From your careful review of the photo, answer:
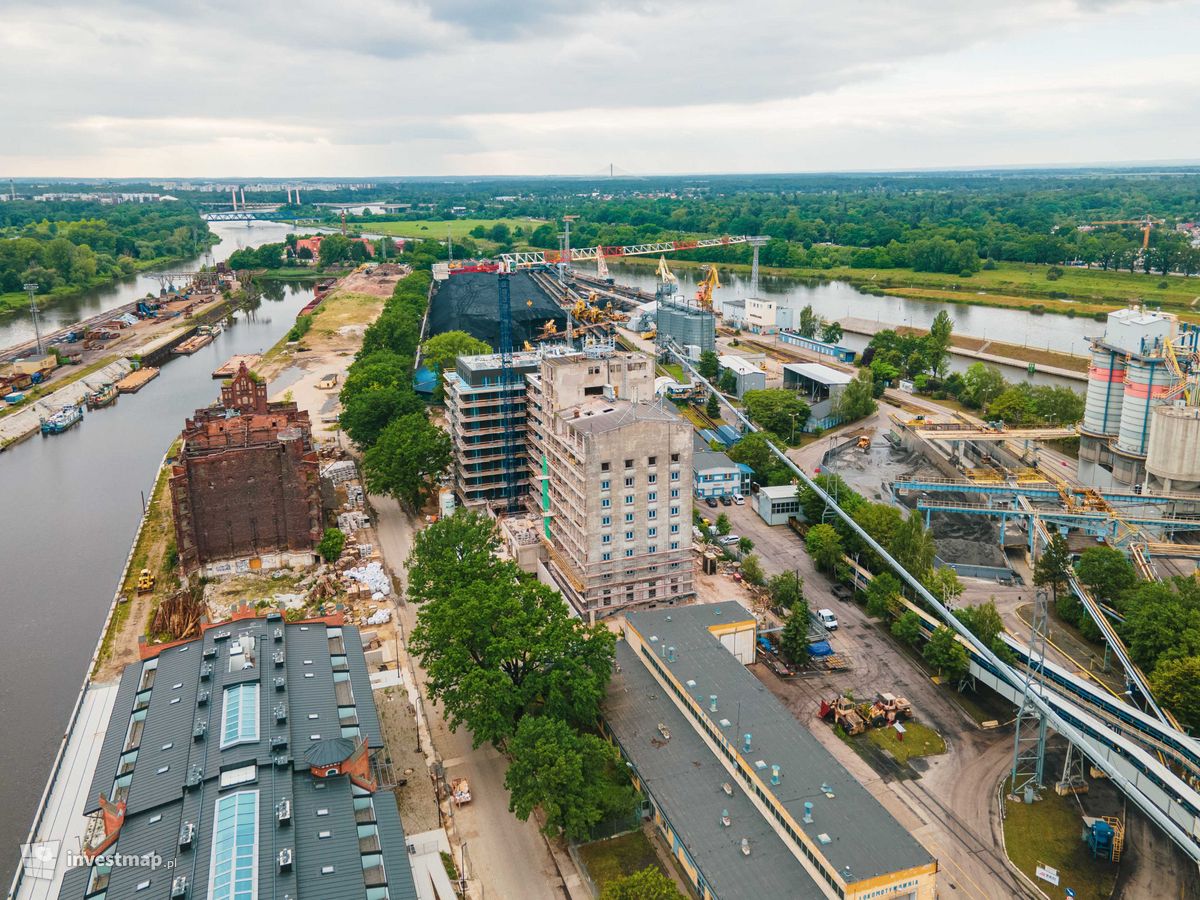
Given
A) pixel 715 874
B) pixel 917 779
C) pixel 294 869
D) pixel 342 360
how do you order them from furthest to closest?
pixel 342 360 < pixel 917 779 < pixel 715 874 < pixel 294 869

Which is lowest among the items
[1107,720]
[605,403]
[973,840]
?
[973,840]

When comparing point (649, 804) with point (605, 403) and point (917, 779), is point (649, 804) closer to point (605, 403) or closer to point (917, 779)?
point (917, 779)

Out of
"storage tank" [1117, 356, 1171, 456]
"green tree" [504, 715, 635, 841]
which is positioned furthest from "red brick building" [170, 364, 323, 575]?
"storage tank" [1117, 356, 1171, 456]

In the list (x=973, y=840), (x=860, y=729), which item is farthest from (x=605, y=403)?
(x=973, y=840)

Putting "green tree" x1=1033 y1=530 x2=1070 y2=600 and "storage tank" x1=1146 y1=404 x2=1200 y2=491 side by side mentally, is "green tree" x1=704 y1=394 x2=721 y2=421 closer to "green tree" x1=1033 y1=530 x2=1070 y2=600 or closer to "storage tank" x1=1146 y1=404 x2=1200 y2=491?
"storage tank" x1=1146 y1=404 x2=1200 y2=491

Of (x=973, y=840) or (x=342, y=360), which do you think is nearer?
(x=973, y=840)

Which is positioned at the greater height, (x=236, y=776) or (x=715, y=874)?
(x=236, y=776)

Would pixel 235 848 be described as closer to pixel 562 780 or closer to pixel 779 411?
pixel 562 780

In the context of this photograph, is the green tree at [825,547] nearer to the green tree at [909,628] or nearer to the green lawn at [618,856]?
the green tree at [909,628]

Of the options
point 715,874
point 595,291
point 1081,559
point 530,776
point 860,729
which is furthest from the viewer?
point 595,291
